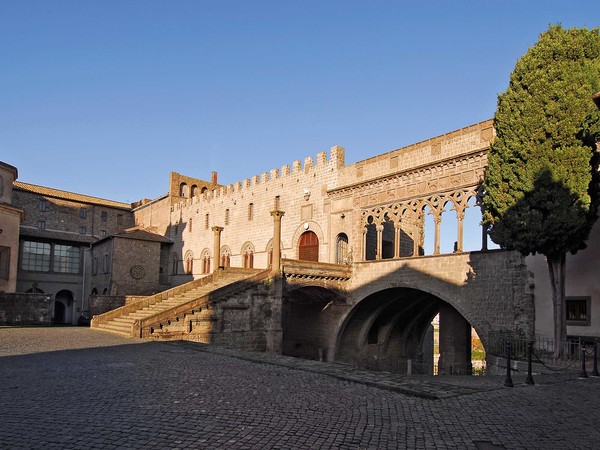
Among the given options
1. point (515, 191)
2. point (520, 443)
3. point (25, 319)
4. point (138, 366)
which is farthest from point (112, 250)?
point (520, 443)

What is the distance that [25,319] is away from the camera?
928 inches

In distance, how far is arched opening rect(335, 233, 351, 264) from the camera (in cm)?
2741

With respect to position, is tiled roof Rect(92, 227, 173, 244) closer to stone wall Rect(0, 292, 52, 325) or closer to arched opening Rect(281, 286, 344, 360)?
stone wall Rect(0, 292, 52, 325)

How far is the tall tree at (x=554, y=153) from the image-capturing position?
1367cm

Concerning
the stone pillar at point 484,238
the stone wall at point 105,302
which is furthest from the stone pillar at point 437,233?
the stone wall at point 105,302

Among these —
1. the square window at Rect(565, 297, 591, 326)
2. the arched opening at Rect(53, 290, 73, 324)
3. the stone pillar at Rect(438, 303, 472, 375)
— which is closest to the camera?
the square window at Rect(565, 297, 591, 326)

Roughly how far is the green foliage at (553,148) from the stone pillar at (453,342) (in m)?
9.60

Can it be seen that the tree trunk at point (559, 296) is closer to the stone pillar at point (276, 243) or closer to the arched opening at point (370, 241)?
the stone pillar at point (276, 243)

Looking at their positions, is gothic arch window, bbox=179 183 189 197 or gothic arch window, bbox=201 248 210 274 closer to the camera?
gothic arch window, bbox=201 248 210 274

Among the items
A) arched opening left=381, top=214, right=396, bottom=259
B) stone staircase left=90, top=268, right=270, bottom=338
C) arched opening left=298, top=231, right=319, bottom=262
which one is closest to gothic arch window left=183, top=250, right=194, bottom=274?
arched opening left=298, top=231, right=319, bottom=262

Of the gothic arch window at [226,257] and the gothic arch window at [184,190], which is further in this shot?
the gothic arch window at [184,190]

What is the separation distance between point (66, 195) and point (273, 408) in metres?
44.4

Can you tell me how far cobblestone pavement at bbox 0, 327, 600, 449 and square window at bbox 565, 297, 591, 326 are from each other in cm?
564

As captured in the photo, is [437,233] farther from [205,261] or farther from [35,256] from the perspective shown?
[35,256]
